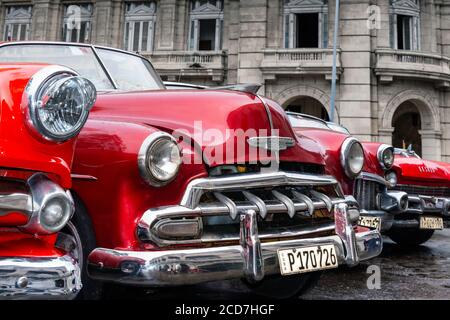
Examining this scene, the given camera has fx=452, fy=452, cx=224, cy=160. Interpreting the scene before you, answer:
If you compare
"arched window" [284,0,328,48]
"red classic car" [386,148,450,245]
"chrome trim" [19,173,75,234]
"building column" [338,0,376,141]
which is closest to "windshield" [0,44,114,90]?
"chrome trim" [19,173,75,234]

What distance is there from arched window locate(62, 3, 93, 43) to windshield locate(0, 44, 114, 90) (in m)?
15.5

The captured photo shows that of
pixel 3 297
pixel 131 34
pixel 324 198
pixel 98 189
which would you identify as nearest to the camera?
pixel 3 297

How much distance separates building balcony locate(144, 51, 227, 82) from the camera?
1667 cm

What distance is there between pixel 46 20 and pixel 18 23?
138 cm

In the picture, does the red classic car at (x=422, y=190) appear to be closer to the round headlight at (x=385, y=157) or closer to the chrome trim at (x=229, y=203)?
the round headlight at (x=385, y=157)

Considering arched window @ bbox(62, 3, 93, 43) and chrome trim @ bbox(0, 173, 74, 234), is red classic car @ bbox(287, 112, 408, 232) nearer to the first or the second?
chrome trim @ bbox(0, 173, 74, 234)

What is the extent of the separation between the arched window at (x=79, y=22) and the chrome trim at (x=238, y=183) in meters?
17.3

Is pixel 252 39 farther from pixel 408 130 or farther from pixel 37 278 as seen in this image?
pixel 37 278

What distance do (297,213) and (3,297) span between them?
168 cm

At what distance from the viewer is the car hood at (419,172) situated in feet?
19.2

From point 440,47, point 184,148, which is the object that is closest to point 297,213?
point 184,148

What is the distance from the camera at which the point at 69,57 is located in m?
3.63
